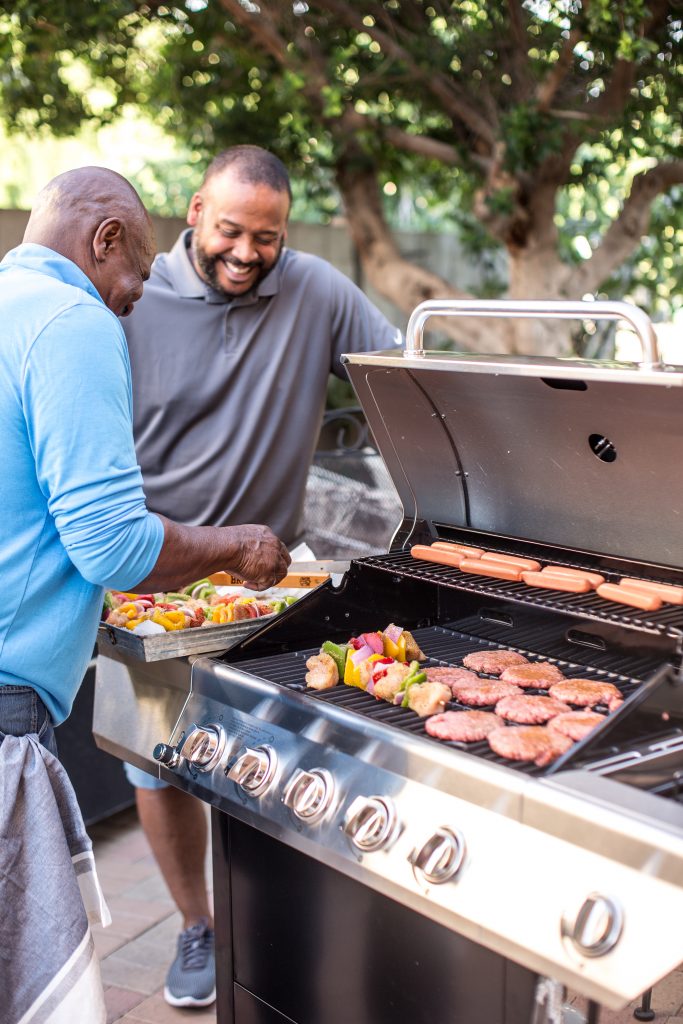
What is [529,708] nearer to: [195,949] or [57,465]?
[57,465]

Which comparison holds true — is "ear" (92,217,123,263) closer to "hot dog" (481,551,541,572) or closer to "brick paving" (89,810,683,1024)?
"hot dog" (481,551,541,572)

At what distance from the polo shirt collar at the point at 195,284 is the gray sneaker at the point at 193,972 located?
1757mm

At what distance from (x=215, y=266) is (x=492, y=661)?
1437 millimetres

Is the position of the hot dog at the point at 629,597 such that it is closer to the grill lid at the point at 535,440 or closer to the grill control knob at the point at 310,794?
the grill lid at the point at 535,440

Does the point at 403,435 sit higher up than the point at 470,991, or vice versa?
the point at 403,435

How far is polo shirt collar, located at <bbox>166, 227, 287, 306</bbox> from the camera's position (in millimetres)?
3004

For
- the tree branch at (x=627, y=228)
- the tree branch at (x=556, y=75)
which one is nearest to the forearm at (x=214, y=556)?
the tree branch at (x=556, y=75)

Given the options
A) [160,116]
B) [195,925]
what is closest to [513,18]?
[160,116]

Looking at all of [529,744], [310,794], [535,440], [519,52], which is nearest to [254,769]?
[310,794]

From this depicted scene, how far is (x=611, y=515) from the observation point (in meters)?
2.16

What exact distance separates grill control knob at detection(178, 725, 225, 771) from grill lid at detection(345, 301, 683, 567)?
0.70 meters

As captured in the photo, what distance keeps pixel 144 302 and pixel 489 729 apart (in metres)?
1.75

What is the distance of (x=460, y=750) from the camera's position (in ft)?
5.46

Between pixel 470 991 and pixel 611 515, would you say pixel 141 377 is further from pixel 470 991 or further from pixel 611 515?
pixel 470 991
